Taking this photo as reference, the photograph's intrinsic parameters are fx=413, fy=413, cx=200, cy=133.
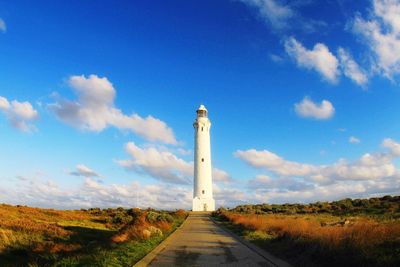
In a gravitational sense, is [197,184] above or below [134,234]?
above

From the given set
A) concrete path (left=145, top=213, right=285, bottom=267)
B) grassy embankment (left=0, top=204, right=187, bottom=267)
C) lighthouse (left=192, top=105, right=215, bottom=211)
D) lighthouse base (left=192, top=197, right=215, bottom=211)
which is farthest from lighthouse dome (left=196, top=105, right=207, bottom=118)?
concrete path (left=145, top=213, right=285, bottom=267)

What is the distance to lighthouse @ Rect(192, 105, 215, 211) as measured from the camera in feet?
229

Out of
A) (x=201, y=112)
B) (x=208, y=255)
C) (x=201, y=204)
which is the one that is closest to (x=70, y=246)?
(x=208, y=255)

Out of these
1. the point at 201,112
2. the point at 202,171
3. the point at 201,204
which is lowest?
the point at 201,204

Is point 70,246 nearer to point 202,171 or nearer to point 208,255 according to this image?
point 208,255

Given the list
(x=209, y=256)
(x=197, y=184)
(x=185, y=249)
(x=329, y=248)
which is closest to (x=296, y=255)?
(x=329, y=248)

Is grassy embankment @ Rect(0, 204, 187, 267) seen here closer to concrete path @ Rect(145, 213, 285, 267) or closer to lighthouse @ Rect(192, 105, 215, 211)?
concrete path @ Rect(145, 213, 285, 267)

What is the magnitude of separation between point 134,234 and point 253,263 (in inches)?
374

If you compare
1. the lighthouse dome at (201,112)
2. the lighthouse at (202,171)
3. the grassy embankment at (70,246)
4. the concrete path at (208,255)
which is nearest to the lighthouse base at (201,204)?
the lighthouse at (202,171)

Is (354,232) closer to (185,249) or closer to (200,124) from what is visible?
(185,249)

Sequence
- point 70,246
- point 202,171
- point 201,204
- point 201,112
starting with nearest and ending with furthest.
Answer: point 70,246, point 201,204, point 202,171, point 201,112

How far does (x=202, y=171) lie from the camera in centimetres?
7031

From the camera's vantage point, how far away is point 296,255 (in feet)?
46.6

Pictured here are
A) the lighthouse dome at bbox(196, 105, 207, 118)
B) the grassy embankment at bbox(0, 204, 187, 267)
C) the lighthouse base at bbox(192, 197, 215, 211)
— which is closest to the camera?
the grassy embankment at bbox(0, 204, 187, 267)
